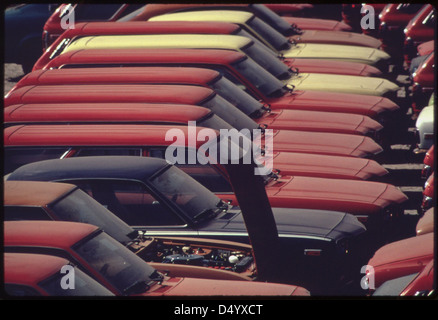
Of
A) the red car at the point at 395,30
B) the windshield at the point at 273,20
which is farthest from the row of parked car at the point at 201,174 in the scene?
the red car at the point at 395,30

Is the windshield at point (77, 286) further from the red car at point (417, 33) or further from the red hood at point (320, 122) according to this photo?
the red car at point (417, 33)

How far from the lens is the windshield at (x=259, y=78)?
11203 mm

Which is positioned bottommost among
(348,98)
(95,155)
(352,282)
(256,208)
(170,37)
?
(352,282)

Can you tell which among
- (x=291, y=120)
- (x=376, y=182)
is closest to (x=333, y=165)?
(x=376, y=182)

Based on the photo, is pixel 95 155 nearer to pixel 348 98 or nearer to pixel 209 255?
pixel 209 255

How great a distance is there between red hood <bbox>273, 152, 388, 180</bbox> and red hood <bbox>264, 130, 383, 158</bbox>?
0.56 ft

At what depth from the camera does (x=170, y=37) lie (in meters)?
11.6

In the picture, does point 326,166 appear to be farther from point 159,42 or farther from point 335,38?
point 335,38

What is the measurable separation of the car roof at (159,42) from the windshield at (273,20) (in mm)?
2978

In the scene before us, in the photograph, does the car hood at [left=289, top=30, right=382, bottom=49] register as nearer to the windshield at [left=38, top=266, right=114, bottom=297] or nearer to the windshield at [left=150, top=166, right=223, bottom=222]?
the windshield at [left=150, top=166, right=223, bottom=222]

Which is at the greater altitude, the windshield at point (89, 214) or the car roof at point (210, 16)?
the car roof at point (210, 16)

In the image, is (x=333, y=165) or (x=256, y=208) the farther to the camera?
(x=333, y=165)

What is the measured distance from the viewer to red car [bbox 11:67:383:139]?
1010 cm

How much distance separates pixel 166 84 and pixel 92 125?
169 centimetres
